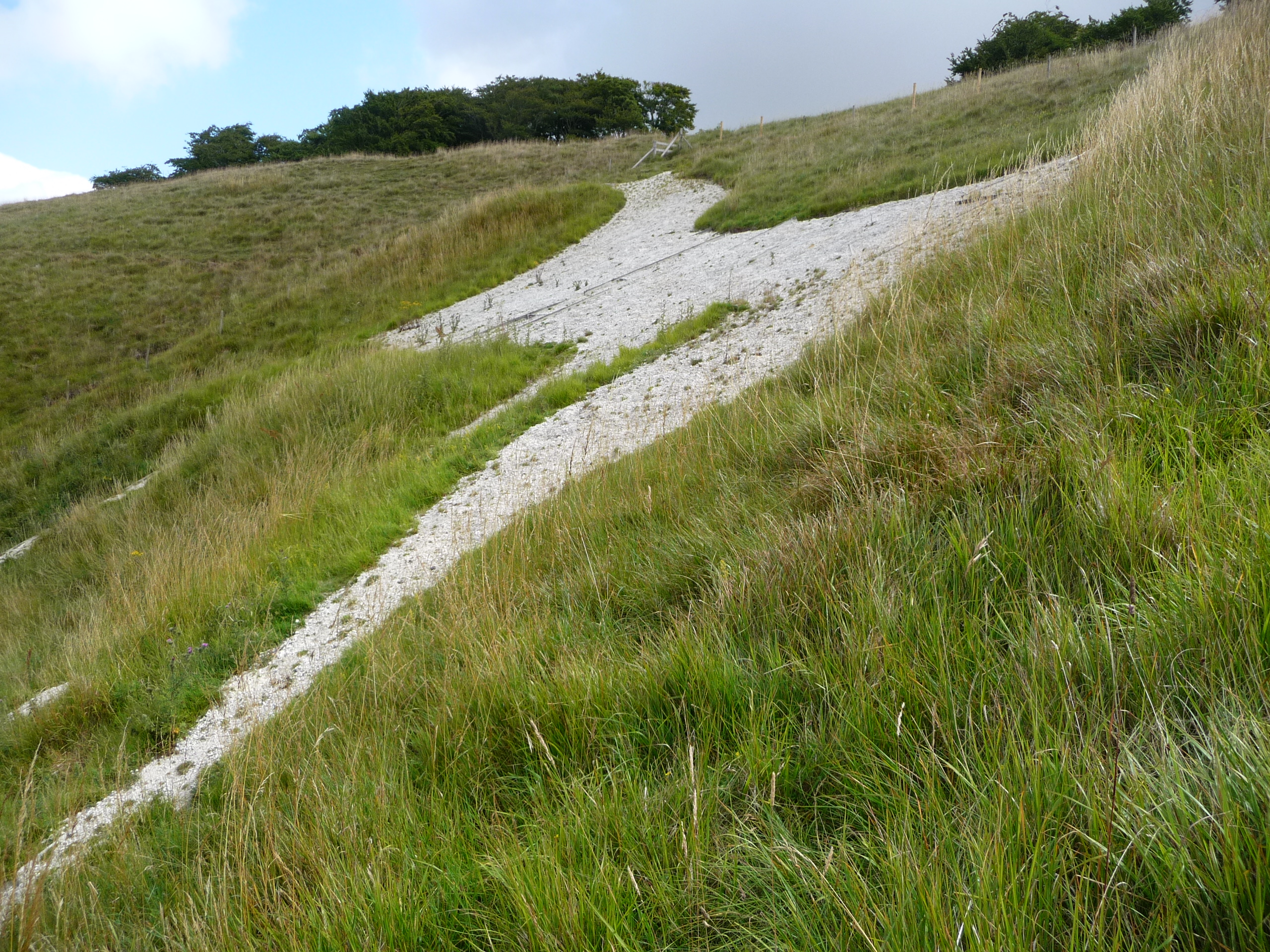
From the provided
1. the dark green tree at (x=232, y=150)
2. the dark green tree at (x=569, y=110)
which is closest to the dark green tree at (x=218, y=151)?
the dark green tree at (x=232, y=150)

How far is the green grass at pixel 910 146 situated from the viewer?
12797 mm

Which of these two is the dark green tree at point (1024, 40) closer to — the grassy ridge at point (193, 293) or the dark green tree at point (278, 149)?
the grassy ridge at point (193, 293)

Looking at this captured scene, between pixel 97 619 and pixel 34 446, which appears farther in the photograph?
pixel 34 446

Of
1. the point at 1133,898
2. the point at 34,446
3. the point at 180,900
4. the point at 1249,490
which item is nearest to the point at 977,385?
the point at 1249,490

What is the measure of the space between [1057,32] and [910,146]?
133ft

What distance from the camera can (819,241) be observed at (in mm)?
11828

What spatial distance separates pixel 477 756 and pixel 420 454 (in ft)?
20.1

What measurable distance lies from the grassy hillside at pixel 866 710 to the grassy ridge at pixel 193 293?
11508mm

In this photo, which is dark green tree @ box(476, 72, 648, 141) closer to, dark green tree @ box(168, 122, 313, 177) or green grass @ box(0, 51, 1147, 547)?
dark green tree @ box(168, 122, 313, 177)

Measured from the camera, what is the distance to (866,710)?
1743 millimetres

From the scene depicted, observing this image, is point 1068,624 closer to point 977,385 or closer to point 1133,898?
point 1133,898

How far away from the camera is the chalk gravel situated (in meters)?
3.84

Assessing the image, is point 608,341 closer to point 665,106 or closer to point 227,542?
point 227,542

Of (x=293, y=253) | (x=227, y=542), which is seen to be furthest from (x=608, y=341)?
(x=293, y=253)
